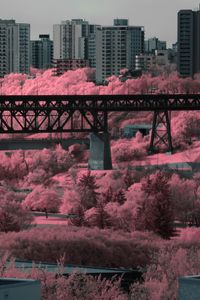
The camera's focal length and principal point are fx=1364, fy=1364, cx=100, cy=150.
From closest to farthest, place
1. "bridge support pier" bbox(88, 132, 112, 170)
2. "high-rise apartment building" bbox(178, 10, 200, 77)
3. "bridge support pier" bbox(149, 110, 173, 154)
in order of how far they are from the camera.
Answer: "bridge support pier" bbox(88, 132, 112, 170)
"bridge support pier" bbox(149, 110, 173, 154)
"high-rise apartment building" bbox(178, 10, 200, 77)

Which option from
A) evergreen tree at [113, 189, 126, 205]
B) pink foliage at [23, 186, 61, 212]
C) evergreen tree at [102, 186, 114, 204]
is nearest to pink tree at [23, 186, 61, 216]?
pink foliage at [23, 186, 61, 212]

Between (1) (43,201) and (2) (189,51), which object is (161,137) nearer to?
(1) (43,201)

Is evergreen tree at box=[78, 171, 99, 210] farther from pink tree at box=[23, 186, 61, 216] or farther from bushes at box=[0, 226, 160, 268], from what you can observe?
bushes at box=[0, 226, 160, 268]

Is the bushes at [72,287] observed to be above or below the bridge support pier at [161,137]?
above

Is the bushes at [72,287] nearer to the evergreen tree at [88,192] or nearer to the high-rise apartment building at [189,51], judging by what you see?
the evergreen tree at [88,192]

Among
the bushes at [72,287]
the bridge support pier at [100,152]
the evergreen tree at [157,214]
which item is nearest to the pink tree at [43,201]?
the evergreen tree at [157,214]

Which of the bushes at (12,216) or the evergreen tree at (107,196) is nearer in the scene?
the bushes at (12,216)

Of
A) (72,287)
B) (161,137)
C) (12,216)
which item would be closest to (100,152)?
(161,137)
